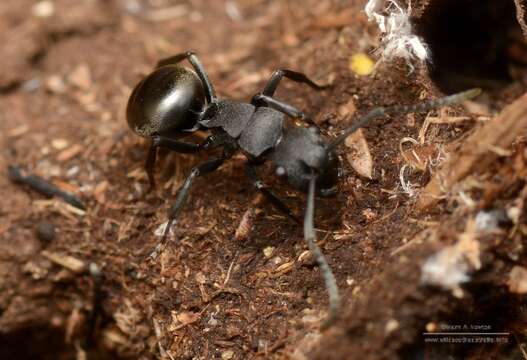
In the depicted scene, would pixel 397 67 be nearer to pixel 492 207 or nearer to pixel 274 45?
pixel 492 207

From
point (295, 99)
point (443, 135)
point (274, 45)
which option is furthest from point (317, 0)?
point (443, 135)

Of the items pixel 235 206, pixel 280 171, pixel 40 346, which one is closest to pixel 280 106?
pixel 280 171

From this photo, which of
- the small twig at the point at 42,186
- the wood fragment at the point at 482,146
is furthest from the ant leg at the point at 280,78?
the small twig at the point at 42,186

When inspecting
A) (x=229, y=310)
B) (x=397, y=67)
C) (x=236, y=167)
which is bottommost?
(x=229, y=310)

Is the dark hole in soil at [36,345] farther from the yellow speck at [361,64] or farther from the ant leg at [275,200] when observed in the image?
the yellow speck at [361,64]

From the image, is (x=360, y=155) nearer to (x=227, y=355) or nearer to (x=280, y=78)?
(x=280, y=78)

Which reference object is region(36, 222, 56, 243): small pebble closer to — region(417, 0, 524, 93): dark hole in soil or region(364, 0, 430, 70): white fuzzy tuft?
region(364, 0, 430, 70): white fuzzy tuft
